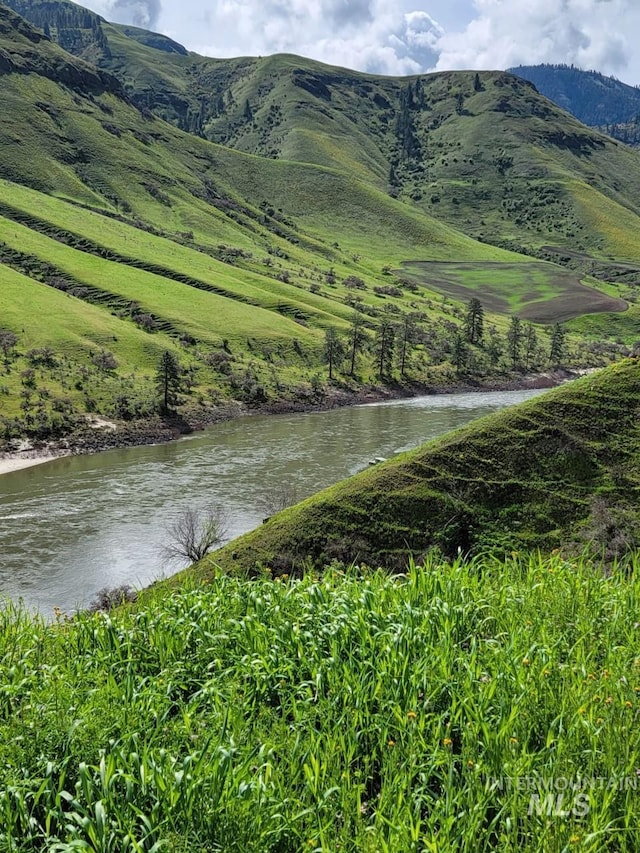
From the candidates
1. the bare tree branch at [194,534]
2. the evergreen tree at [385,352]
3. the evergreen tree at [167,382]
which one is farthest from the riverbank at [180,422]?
the bare tree branch at [194,534]

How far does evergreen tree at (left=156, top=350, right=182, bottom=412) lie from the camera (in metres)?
80.8

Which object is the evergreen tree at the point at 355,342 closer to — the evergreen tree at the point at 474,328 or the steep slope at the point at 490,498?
the evergreen tree at the point at 474,328

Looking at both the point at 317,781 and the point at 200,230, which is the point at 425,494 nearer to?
the point at 317,781

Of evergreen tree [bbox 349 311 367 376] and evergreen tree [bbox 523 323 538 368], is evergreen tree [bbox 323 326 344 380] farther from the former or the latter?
evergreen tree [bbox 523 323 538 368]

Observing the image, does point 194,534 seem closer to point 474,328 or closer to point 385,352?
point 385,352

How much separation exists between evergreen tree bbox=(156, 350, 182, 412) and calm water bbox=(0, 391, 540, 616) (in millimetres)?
7849

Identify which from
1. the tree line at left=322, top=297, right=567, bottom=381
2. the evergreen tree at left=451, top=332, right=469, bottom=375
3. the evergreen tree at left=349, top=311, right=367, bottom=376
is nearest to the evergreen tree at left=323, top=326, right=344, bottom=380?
the tree line at left=322, top=297, right=567, bottom=381

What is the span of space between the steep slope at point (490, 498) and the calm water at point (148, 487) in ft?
43.0

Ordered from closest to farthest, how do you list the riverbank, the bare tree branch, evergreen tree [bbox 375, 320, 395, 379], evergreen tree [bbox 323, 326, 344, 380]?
the bare tree branch, the riverbank, evergreen tree [bbox 323, 326, 344, 380], evergreen tree [bbox 375, 320, 395, 379]

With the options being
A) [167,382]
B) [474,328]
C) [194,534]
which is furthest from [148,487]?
[474,328]

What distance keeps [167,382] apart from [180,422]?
6066mm

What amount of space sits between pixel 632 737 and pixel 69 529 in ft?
152

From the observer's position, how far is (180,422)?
266 ft

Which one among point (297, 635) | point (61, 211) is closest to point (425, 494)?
point (297, 635)
